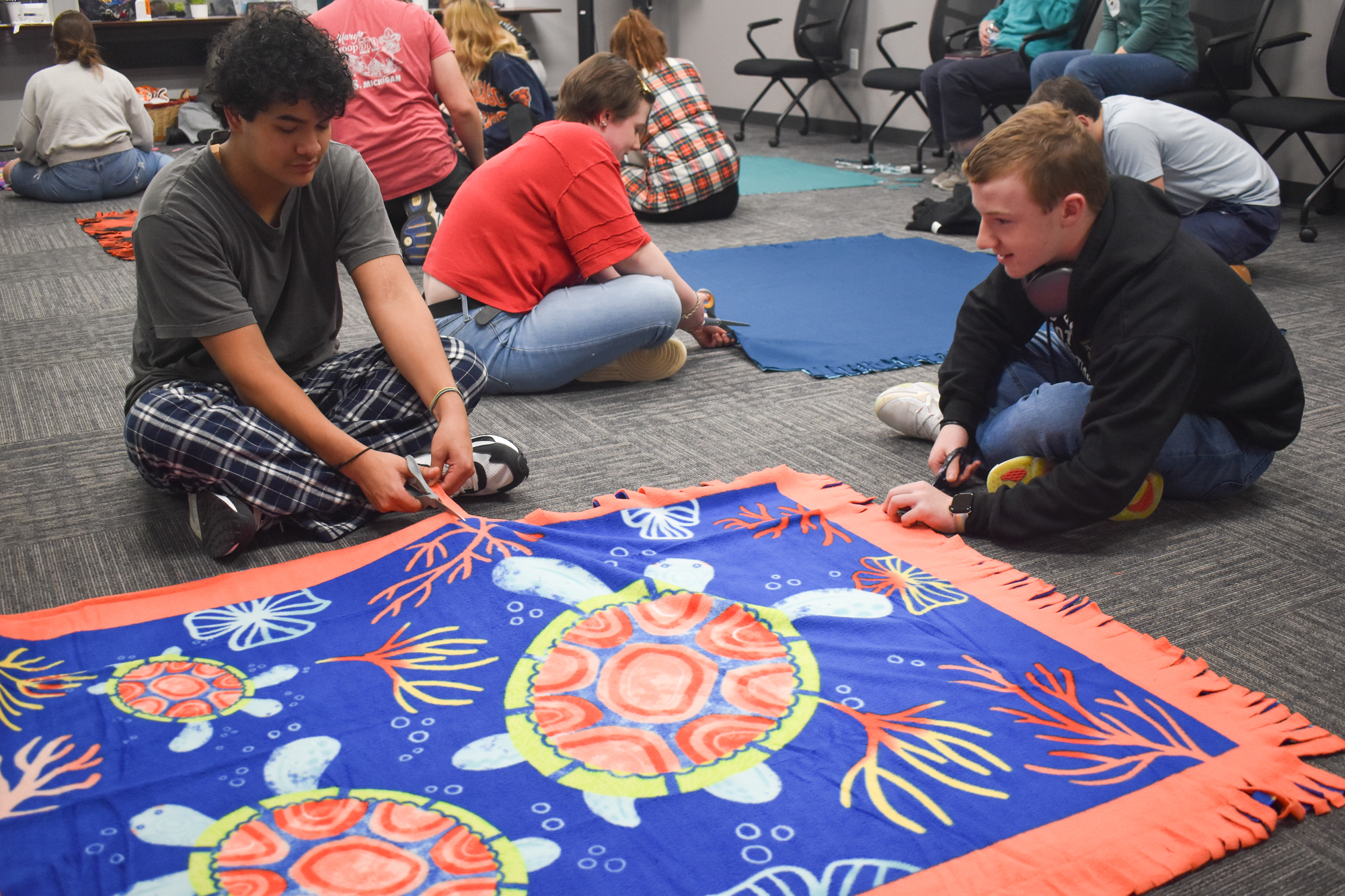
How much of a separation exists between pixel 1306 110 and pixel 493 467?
362cm

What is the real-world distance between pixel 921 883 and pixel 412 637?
75cm

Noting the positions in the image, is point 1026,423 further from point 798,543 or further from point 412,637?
point 412,637

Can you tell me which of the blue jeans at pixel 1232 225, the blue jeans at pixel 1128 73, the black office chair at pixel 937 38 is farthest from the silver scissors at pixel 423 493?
the black office chair at pixel 937 38

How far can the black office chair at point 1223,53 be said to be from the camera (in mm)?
4281

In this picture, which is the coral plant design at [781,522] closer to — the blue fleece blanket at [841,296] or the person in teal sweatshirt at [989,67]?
the blue fleece blanket at [841,296]

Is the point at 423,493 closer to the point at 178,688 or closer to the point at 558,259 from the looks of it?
the point at 178,688

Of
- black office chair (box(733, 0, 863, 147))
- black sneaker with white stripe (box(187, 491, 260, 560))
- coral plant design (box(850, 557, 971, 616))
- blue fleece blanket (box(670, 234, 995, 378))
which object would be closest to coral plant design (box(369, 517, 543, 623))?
black sneaker with white stripe (box(187, 491, 260, 560))

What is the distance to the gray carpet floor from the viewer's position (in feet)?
4.70

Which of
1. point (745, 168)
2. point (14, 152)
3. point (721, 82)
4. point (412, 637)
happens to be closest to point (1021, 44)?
point (745, 168)

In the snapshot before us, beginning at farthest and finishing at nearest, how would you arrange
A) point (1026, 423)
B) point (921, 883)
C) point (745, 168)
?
point (745, 168) < point (1026, 423) < point (921, 883)

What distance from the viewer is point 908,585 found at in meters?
1.57

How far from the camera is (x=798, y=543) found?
5.59 ft

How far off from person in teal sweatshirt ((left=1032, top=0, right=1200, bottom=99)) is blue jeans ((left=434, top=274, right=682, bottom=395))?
8.79ft

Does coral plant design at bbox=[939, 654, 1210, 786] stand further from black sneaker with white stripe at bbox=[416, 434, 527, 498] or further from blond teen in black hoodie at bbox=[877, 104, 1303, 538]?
black sneaker with white stripe at bbox=[416, 434, 527, 498]
